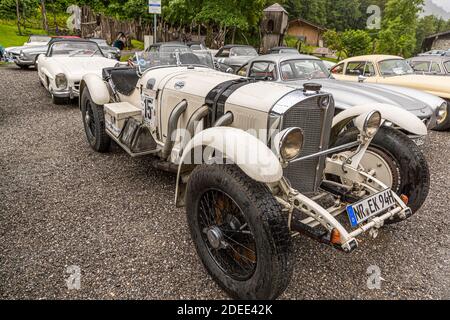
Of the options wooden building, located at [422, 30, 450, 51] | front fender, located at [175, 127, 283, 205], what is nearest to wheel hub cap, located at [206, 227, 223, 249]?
front fender, located at [175, 127, 283, 205]

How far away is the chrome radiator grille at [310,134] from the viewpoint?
244cm

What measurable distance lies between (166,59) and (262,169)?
2.75 metres

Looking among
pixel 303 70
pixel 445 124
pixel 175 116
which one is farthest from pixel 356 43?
pixel 175 116

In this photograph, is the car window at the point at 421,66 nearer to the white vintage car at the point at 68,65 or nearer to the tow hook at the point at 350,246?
the white vintage car at the point at 68,65

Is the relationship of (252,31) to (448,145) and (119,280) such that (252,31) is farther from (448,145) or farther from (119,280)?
(119,280)

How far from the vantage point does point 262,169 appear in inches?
76.4

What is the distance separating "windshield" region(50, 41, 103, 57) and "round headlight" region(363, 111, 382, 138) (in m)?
7.84

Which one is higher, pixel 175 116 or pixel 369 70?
pixel 369 70

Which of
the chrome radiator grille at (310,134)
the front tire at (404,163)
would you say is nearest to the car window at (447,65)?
the front tire at (404,163)

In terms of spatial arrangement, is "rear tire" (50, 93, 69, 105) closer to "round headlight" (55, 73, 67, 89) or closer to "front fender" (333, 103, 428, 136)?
"round headlight" (55, 73, 67, 89)

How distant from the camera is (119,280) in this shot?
7.79ft

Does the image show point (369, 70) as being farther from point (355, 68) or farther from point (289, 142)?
point (289, 142)

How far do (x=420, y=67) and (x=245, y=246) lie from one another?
341 inches

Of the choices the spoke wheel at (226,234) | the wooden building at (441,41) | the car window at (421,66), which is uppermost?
the wooden building at (441,41)
